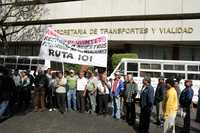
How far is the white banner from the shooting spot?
60.7 feet

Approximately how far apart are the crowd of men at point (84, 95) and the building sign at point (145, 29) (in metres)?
15.2

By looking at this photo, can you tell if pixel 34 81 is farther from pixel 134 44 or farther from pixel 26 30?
pixel 26 30

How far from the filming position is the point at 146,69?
23.2 meters

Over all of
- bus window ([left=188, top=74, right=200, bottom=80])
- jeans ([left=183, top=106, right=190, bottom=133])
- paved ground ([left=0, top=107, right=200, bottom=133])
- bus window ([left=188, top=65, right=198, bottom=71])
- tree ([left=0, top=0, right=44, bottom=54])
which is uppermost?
tree ([left=0, top=0, right=44, bottom=54])

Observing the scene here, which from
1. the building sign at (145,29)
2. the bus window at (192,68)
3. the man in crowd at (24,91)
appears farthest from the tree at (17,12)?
the bus window at (192,68)

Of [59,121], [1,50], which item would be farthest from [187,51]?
[59,121]

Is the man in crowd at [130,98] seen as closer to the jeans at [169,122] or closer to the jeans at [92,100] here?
the jeans at [92,100]

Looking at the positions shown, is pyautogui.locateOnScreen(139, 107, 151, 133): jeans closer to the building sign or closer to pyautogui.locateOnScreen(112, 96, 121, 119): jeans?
pyautogui.locateOnScreen(112, 96, 121, 119): jeans

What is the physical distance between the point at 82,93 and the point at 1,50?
2341 cm

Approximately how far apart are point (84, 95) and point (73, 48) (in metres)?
2.31

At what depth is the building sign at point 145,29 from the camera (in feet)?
108

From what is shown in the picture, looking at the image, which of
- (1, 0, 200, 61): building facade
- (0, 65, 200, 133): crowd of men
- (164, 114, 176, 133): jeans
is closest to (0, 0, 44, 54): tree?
(1, 0, 200, 61): building facade

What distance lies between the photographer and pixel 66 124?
1505cm

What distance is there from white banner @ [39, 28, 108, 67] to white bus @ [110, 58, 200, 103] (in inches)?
179
